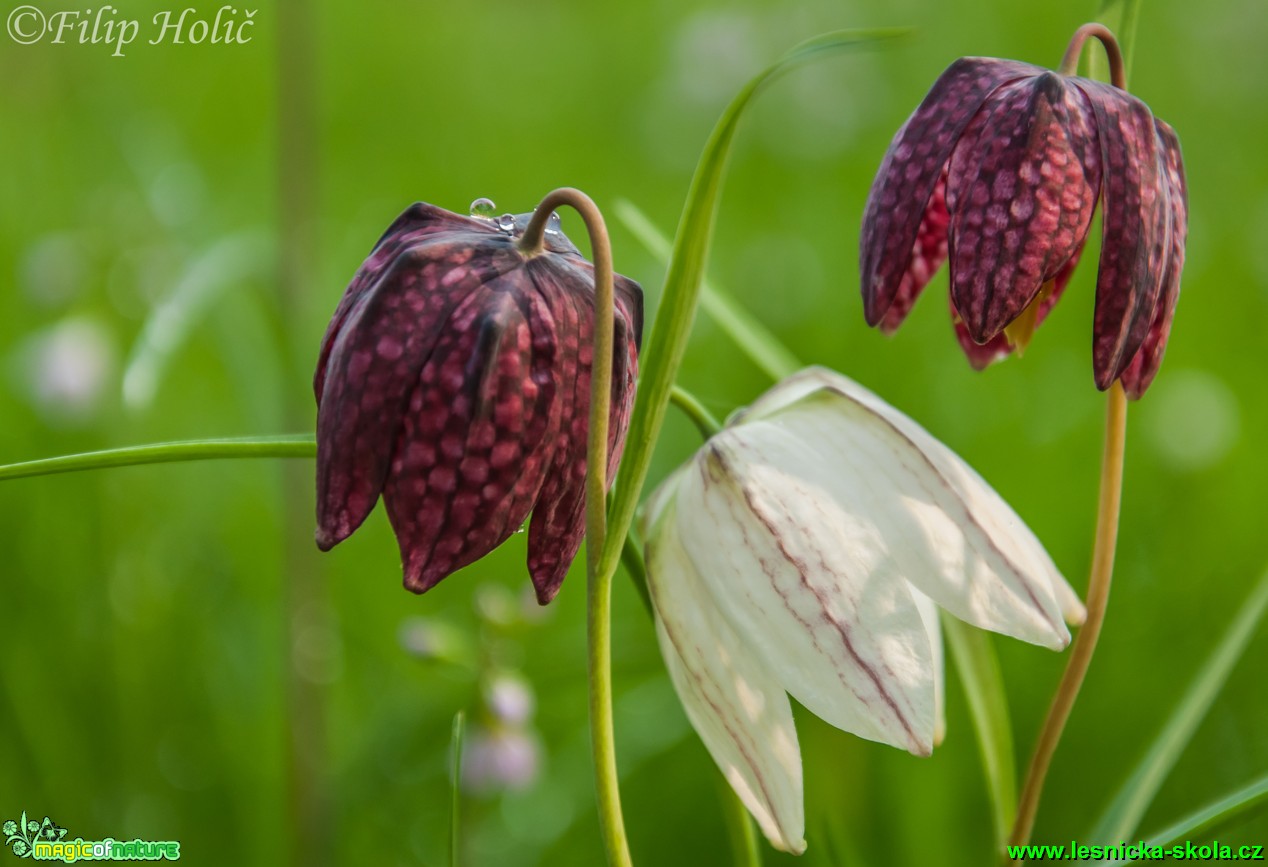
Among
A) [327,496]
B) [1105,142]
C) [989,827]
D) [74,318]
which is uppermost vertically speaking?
[1105,142]

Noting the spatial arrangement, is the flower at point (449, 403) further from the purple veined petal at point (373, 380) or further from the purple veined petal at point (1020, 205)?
the purple veined petal at point (1020, 205)

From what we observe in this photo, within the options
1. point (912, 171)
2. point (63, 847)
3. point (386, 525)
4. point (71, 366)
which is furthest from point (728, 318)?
point (386, 525)

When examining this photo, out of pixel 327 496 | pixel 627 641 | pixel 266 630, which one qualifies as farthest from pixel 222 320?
pixel 327 496

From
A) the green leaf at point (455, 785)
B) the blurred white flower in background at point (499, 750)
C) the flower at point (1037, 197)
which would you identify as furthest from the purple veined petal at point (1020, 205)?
the blurred white flower in background at point (499, 750)

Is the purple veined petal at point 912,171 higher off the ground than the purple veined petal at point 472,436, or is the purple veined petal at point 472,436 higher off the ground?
the purple veined petal at point 912,171

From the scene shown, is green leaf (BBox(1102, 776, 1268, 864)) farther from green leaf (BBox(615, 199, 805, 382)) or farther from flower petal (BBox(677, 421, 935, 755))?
green leaf (BBox(615, 199, 805, 382))

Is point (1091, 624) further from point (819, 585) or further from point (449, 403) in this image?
point (449, 403)

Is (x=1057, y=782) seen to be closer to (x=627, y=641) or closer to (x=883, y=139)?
(x=627, y=641)
